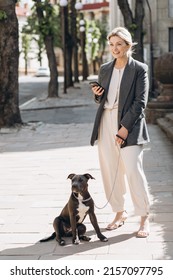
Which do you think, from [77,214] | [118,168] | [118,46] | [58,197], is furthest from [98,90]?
[58,197]

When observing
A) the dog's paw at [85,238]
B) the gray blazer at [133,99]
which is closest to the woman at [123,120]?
the gray blazer at [133,99]

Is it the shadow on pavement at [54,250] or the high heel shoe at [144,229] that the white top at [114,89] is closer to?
the high heel shoe at [144,229]

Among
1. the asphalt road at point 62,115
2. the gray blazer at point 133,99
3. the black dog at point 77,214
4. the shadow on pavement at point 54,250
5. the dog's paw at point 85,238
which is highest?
the gray blazer at point 133,99

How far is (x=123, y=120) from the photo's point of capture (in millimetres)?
5672

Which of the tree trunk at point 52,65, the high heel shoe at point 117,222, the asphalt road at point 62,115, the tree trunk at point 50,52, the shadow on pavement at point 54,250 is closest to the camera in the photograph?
the shadow on pavement at point 54,250

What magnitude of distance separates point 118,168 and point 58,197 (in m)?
1.90

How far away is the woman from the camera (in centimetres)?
567

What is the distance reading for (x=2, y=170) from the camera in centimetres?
995

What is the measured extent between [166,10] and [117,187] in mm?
23769

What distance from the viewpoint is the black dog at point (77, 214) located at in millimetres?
5453

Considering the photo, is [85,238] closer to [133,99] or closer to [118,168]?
[118,168]

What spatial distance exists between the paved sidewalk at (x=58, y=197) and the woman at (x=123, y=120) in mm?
422

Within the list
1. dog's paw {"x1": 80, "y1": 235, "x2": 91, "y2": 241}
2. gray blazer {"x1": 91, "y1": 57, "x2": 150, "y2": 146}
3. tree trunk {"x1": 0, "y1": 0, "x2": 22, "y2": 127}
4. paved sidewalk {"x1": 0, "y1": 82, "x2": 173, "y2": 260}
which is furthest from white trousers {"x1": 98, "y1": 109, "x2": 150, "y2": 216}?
tree trunk {"x1": 0, "y1": 0, "x2": 22, "y2": 127}
